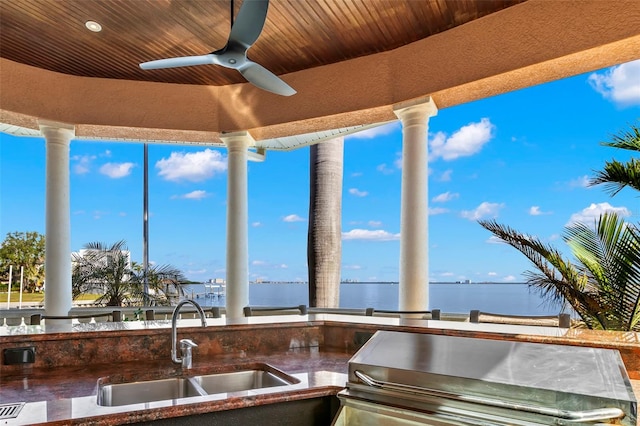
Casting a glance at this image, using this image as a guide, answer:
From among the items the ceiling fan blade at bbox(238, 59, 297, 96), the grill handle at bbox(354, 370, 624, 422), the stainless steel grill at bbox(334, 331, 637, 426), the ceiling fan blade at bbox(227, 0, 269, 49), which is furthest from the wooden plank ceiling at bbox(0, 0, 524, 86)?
the grill handle at bbox(354, 370, 624, 422)

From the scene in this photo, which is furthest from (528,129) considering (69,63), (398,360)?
(398,360)

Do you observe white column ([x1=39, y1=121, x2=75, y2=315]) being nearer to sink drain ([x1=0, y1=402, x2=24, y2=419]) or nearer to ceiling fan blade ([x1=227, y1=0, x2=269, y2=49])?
ceiling fan blade ([x1=227, y1=0, x2=269, y2=49])

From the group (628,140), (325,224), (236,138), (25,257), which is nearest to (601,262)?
(628,140)

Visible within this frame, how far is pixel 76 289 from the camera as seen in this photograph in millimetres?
7898

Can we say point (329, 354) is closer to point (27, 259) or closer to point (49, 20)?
point (49, 20)

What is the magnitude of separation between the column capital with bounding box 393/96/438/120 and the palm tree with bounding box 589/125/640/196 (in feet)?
5.65

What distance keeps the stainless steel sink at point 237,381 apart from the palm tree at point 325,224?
5676 mm

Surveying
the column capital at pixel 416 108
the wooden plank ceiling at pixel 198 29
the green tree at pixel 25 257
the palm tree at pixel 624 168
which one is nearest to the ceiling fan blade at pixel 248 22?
the wooden plank ceiling at pixel 198 29

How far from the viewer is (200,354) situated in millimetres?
2666

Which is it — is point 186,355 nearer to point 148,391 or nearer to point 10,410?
point 148,391

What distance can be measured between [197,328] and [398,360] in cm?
137

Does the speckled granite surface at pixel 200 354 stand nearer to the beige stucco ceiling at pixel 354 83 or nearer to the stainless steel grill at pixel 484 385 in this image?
the stainless steel grill at pixel 484 385

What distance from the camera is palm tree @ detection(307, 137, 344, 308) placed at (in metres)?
8.08

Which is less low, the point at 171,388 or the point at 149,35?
the point at 149,35
